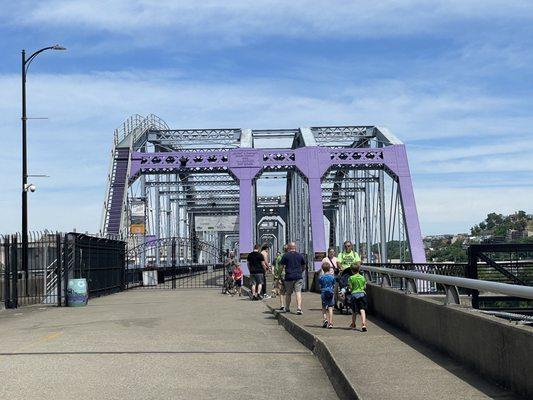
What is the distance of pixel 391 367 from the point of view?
867 cm

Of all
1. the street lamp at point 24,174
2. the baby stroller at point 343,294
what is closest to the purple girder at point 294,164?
→ the street lamp at point 24,174

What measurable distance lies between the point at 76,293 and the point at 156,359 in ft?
40.0

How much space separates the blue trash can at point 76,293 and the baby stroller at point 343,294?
8.51 metres

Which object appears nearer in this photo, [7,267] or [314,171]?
[7,267]

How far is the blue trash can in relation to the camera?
869 inches

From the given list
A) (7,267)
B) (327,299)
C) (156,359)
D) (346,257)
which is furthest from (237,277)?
(156,359)

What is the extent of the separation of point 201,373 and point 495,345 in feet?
12.5

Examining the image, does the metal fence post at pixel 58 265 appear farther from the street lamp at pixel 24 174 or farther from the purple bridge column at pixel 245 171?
the purple bridge column at pixel 245 171

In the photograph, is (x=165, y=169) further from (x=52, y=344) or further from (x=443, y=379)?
(x=443, y=379)

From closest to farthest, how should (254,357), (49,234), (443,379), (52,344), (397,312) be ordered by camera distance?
(443,379) < (254,357) < (52,344) < (397,312) < (49,234)

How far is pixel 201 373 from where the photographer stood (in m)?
9.43

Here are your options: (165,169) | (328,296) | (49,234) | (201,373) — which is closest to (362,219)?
(165,169)

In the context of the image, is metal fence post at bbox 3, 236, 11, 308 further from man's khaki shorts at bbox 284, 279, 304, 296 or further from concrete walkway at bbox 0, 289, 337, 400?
man's khaki shorts at bbox 284, 279, 304, 296

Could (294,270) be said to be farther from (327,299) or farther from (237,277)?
(237,277)
